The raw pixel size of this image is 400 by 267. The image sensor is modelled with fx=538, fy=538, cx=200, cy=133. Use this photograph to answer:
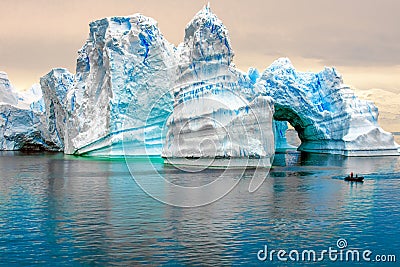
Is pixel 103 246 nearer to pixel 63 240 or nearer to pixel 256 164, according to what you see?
pixel 63 240

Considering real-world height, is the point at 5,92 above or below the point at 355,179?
above

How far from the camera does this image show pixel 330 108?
50000 millimetres

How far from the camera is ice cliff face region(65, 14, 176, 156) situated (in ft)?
138

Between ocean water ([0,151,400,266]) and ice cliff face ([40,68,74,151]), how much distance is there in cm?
2913

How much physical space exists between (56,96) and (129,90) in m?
16.6

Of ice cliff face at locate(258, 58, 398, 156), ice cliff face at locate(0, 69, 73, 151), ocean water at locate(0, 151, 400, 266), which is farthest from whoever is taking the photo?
ice cliff face at locate(0, 69, 73, 151)

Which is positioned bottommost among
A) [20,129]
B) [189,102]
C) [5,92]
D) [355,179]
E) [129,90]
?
[355,179]

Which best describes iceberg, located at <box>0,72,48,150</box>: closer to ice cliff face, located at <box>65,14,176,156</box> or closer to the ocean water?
ice cliff face, located at <box>65,14,176,156</box>

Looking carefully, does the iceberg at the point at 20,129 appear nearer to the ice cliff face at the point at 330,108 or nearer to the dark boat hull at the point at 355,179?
the ice cliff face at the point at 330,108

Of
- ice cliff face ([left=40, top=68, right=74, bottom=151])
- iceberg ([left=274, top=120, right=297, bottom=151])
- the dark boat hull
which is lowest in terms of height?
the dark boat hull

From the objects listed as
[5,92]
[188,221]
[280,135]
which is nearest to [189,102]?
[188,221]

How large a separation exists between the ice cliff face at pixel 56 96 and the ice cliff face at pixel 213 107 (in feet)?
74.6

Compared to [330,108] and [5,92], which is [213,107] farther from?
[5,92]

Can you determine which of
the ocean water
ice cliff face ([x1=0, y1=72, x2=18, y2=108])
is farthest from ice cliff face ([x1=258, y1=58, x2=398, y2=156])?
ice cliff face ([x1=0, y1=72, x2=18, y2=108])
